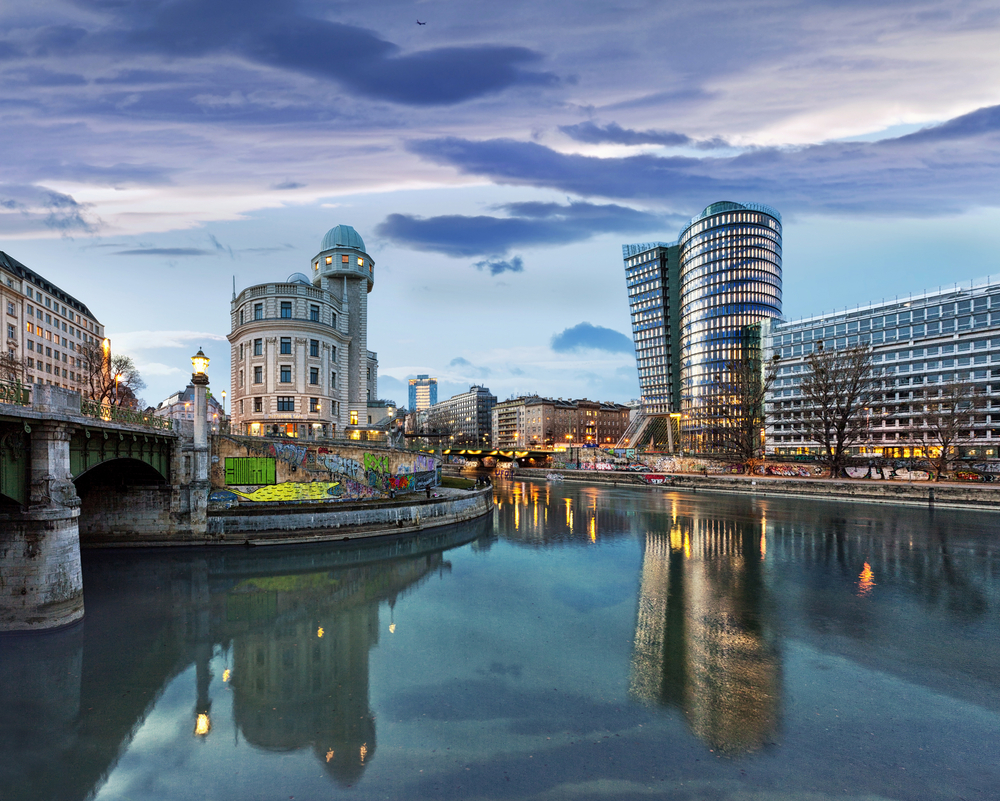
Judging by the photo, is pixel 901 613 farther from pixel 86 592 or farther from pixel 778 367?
pixel 778 367

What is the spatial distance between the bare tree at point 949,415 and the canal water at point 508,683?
1847 inches

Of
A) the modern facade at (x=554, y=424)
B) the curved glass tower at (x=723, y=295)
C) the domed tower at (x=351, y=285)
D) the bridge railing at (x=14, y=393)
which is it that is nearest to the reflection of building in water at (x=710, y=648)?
the bridge railing at (x=14, y=393)

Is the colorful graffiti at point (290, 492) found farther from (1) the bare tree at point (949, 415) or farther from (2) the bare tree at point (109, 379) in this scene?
(1) the bare tree at point (949, 415)

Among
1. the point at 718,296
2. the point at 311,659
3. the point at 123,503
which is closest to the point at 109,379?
the point at 123,503

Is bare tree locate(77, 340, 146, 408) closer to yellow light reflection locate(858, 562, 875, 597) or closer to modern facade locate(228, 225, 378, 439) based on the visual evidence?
modern facade locate(228, 225, 378, 439)

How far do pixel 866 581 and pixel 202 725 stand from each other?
2966cm

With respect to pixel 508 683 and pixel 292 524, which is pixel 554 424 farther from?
pixel 508 683

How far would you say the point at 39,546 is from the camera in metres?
16.9

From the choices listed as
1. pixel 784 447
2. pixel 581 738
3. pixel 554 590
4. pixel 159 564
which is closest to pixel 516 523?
pixel 554 590

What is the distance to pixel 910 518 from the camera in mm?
46156

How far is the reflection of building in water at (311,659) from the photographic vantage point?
11.2 m

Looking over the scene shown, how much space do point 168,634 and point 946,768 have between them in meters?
23.4

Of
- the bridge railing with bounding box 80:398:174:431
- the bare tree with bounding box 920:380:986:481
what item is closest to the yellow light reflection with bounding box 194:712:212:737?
the bridge railing with bounding box 80:398:174:431

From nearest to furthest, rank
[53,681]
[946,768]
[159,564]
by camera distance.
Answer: [946,768] < [53,681] < [159,564]
